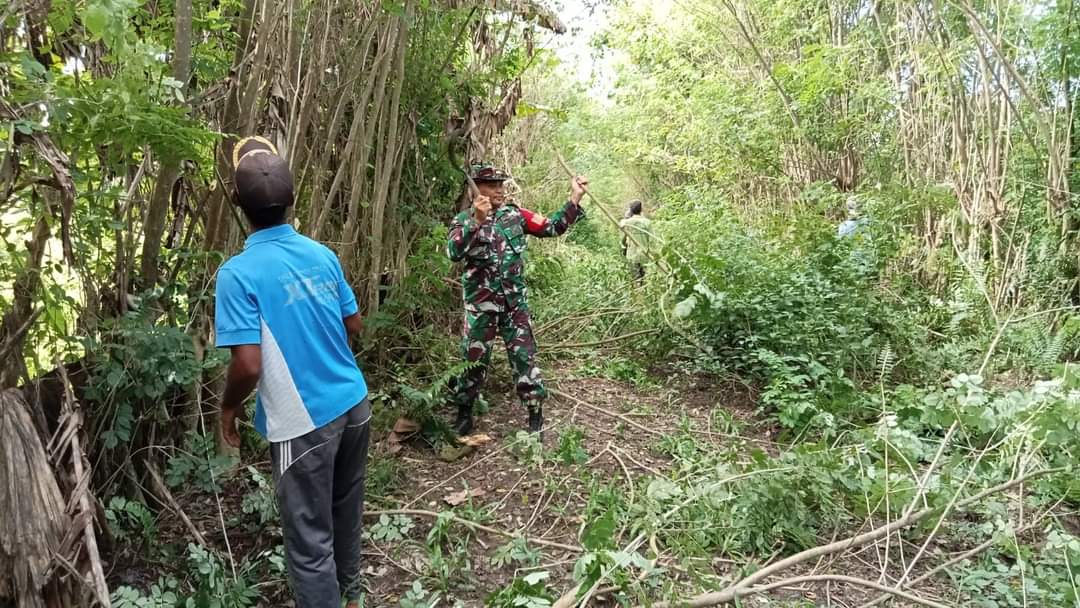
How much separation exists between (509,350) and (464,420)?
19.7 inches

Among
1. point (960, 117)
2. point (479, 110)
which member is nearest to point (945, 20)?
point (960, 117)

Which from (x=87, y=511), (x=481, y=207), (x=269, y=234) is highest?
(x=269, y=234)

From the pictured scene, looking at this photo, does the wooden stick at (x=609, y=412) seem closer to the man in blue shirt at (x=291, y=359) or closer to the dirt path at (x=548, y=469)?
the dirt path at (x=548, y=469)

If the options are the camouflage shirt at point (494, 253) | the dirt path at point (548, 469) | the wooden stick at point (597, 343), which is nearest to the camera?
the dirt path at point (548, 469)

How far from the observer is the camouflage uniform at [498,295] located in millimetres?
3975

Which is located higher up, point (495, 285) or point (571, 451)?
point (495, 285)

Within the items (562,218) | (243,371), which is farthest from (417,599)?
(562,218)

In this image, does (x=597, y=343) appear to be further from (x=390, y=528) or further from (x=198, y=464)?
(x=198, y=464)

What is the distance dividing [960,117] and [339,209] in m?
6.95

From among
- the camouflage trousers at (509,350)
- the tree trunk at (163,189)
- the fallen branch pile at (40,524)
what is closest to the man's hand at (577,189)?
the camouflage trousers at (509,350)

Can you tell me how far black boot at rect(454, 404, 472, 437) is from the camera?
162 inches

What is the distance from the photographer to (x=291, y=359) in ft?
6.88

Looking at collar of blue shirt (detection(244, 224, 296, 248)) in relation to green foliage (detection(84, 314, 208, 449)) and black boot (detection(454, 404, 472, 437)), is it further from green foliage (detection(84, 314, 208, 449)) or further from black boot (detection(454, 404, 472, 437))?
black boot (detection(454, 404, 472, 437))

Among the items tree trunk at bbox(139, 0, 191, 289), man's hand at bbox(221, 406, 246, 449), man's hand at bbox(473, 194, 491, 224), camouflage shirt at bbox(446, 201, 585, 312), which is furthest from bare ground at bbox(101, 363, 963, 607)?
man's hand at bbox(473, 194, 491, 224)
